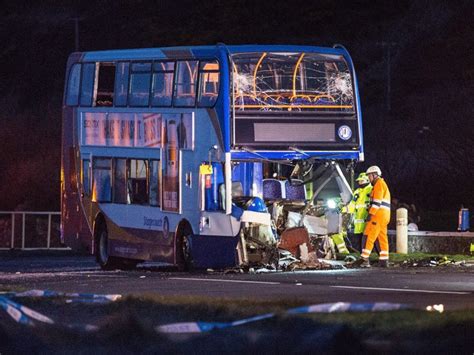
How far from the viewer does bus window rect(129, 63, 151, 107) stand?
95.5 ft

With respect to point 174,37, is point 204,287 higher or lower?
lower

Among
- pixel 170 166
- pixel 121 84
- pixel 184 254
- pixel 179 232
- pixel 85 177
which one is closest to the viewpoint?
pixel 184 254

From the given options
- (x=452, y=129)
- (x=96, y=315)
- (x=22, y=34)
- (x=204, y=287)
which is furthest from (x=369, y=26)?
(x=96, y=315)

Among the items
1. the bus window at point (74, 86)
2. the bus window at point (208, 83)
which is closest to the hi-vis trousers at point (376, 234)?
the bus window at point (208, 83)

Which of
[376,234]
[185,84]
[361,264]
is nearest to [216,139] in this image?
[185,84]

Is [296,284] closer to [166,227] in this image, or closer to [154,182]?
[166,227]

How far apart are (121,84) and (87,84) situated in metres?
1.59

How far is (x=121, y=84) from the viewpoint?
30031 mm

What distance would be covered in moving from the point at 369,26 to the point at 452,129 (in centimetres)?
3931

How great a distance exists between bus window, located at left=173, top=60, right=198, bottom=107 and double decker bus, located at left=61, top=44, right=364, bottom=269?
24mm

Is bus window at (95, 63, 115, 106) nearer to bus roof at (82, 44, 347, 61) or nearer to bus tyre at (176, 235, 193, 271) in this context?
bus roof at (82, 44, 347, 61)

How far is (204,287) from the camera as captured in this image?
2195 cm

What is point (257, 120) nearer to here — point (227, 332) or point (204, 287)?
point (204, 287)

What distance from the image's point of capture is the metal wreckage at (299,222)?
26.8 metres
